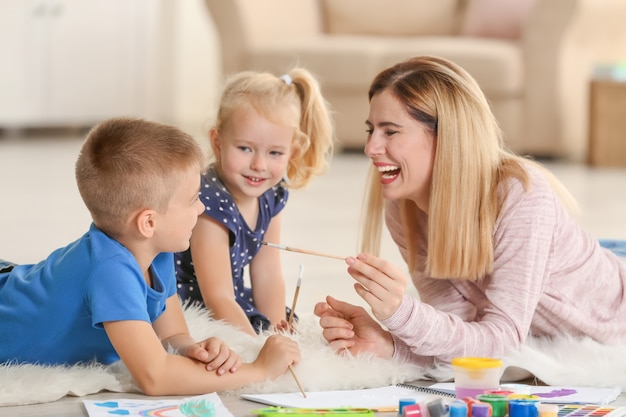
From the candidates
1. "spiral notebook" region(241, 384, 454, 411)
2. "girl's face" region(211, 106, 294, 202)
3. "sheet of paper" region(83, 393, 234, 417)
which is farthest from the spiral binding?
"girl's face" region(211, 106, 294, 202)

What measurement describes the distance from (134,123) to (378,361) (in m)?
0.59

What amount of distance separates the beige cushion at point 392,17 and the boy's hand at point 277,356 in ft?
15.0

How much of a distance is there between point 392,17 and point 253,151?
4146 millimetres

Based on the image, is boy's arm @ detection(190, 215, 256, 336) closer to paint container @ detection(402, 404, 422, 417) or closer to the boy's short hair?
the boy's short hair

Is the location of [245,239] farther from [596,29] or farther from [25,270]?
[596,29]

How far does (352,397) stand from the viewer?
1846 mm

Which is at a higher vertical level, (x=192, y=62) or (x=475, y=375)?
(x=192, y=62)

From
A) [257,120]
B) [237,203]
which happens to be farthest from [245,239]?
[257,120]

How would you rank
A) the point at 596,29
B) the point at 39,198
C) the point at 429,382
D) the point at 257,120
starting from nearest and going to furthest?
1. the point at 429,382
2. the point at 257,120
3. the point at 39,198
4. the point at 596,29

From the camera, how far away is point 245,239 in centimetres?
239

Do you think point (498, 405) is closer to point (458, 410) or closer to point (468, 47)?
point (458, 410)

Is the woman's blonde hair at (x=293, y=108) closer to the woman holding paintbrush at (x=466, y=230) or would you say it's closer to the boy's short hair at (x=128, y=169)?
the woman holding paintbrush at (x=466, y=230)

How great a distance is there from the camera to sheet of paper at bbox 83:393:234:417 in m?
1.72

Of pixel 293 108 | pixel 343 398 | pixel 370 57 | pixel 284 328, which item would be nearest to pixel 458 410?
pixel 343 398
